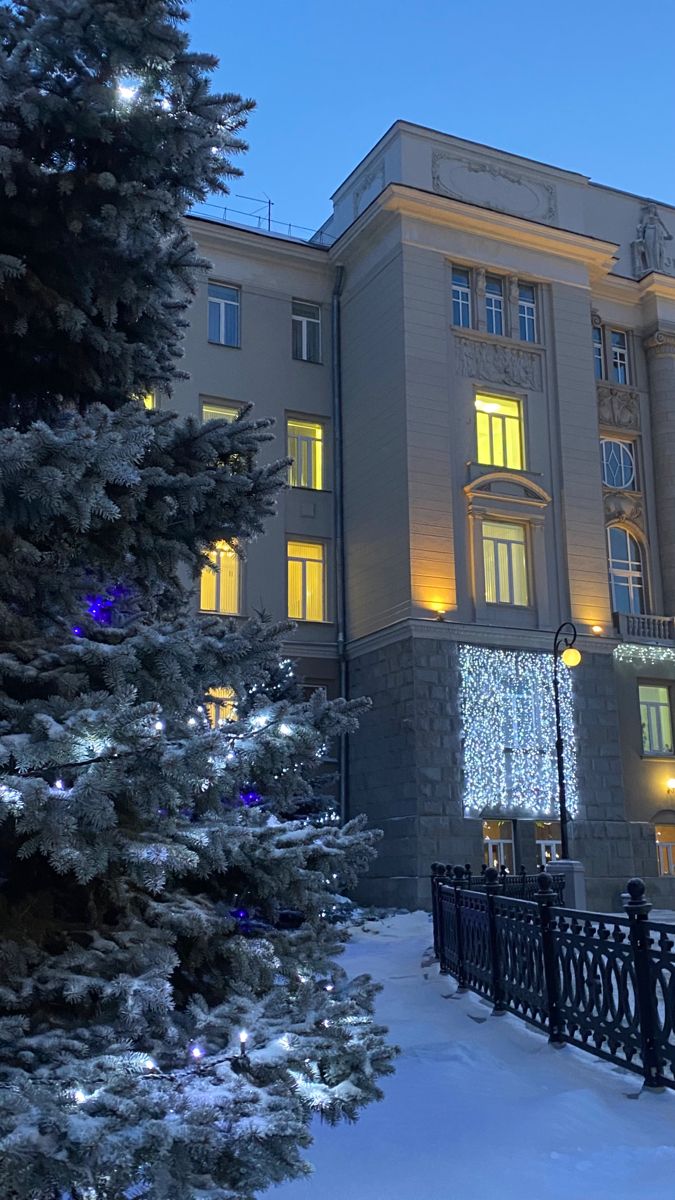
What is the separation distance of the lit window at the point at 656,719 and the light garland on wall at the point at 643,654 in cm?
71

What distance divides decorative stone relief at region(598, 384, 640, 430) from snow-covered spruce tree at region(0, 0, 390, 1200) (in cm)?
2390

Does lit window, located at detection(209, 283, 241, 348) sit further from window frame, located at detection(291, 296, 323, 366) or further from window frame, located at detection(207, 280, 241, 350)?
window frame, located at detection(291, 296, 323, 366)

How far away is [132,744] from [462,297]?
79.2ft

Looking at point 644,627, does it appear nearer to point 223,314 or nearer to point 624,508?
point 624,508

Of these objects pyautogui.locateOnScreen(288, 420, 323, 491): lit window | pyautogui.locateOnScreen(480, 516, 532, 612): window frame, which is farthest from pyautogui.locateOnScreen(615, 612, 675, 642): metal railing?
pyautogui.locateOnScreen(288, 420, 323, 491): lit window

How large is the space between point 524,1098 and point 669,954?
1298 mm

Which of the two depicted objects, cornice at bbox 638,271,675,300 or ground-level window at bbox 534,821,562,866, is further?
cornice at bbox 638,271,675,300

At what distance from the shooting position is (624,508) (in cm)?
2781

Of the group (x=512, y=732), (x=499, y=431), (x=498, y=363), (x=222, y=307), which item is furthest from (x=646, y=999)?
(x=222, y=307)

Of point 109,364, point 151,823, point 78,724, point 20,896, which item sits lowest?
point 20,896

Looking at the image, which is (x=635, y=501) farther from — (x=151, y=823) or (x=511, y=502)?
(x=151, y=823)

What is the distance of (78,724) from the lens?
3484mm

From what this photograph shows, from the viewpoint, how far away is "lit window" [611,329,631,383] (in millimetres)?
29000

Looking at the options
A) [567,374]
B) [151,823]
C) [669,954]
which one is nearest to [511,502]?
[567,374]
